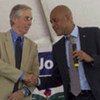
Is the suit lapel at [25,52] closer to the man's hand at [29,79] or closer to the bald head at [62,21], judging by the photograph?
the man's hand at [29,79]

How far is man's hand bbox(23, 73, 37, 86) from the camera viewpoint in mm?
2473

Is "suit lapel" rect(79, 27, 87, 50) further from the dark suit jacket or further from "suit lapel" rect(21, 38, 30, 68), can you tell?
"suit lapel" rect(21, 38, 30, 68)

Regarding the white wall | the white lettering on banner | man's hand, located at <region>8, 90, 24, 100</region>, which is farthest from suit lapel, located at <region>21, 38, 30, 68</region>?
the white wall

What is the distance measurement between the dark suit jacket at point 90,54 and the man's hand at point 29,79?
0.85ft

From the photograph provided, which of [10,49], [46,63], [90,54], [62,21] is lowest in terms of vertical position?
[46,63]

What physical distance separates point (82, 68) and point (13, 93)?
1.68 feet

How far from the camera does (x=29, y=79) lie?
2482 millimetres

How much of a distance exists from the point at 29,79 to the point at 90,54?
0.46 metres

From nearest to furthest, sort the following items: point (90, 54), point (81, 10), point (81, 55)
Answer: point (81, 55) < point (90, 54) < point (81, 10)

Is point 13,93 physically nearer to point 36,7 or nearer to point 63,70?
point 63,70

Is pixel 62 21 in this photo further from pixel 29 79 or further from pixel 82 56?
pixel 29 79

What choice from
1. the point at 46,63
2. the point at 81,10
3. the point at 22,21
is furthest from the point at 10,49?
the point at 81,10

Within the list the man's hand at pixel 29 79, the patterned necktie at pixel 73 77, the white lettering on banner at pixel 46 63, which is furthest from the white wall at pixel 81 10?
the man's hand at pixel 29 79

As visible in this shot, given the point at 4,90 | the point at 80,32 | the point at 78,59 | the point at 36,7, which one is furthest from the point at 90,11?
the point at 4,90
